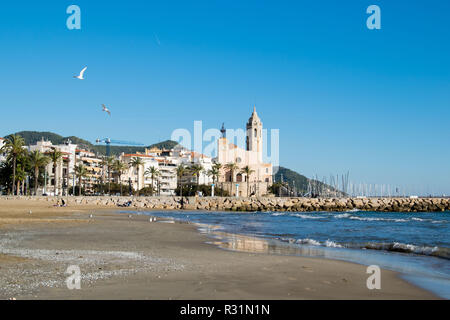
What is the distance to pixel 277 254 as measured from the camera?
589 inches

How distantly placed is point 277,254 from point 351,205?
7945 cm

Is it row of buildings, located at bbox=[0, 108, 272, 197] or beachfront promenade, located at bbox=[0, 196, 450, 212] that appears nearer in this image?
beachfront promenade, located at bbox=[0, 196, 450, 212]

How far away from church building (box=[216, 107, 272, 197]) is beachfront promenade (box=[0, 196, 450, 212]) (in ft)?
126

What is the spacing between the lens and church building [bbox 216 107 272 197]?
128m

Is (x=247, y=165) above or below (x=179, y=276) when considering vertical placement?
above

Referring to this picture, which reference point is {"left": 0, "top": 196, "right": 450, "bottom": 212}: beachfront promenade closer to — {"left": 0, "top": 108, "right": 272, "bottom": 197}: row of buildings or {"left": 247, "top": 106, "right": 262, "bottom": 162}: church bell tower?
{"left": 0, "top": 108, "right": 272, "bottom": 197}: row of buildings

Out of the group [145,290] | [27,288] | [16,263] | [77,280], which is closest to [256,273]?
[145,290]

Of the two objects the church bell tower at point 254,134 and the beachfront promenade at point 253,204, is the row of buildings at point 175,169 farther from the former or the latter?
the beachfront promenade at point 253,204

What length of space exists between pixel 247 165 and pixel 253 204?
48707 mm

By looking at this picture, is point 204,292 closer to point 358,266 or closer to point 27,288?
point 27,288

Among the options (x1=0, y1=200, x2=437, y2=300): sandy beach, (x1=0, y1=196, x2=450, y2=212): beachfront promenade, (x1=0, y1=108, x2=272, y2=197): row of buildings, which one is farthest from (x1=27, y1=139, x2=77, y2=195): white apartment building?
(x1=0, y1=200, x2=437, y2=300): sandy beach

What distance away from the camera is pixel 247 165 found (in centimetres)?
12962

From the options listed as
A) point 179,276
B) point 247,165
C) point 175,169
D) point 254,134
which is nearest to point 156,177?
point 175,169

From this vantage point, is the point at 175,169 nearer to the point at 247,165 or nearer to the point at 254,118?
the point at 247,165
